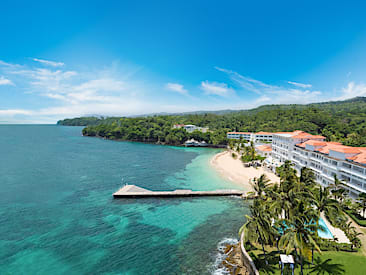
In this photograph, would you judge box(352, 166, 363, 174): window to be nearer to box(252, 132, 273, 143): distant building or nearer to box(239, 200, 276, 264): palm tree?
box(239, 200, 276, 264): palm tree

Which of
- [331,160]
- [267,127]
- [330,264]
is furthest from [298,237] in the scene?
[267,127]

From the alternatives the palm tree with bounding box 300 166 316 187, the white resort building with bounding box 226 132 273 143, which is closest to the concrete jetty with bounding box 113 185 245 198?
the palm tree with bounding box 300 166 316 187

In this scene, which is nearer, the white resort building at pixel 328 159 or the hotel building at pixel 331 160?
the hotel building at pixel 331 160

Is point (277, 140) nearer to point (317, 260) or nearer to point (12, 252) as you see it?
point (317, 260)

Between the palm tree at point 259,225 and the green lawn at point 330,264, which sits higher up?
the palm tree at point 259,225

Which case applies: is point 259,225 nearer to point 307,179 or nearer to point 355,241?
point 355,241

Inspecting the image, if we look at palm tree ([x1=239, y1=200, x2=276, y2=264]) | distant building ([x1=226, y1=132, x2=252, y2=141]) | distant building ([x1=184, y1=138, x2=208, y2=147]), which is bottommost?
distant building ([x1=184, y1=138, x2=208, y2=147])

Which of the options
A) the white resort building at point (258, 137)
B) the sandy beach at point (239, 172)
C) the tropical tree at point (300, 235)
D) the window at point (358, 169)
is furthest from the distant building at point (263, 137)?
the tropical tree at point (300, 235)

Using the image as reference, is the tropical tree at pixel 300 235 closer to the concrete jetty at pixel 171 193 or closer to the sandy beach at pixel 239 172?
the concrete jetty at pixel 171 193
